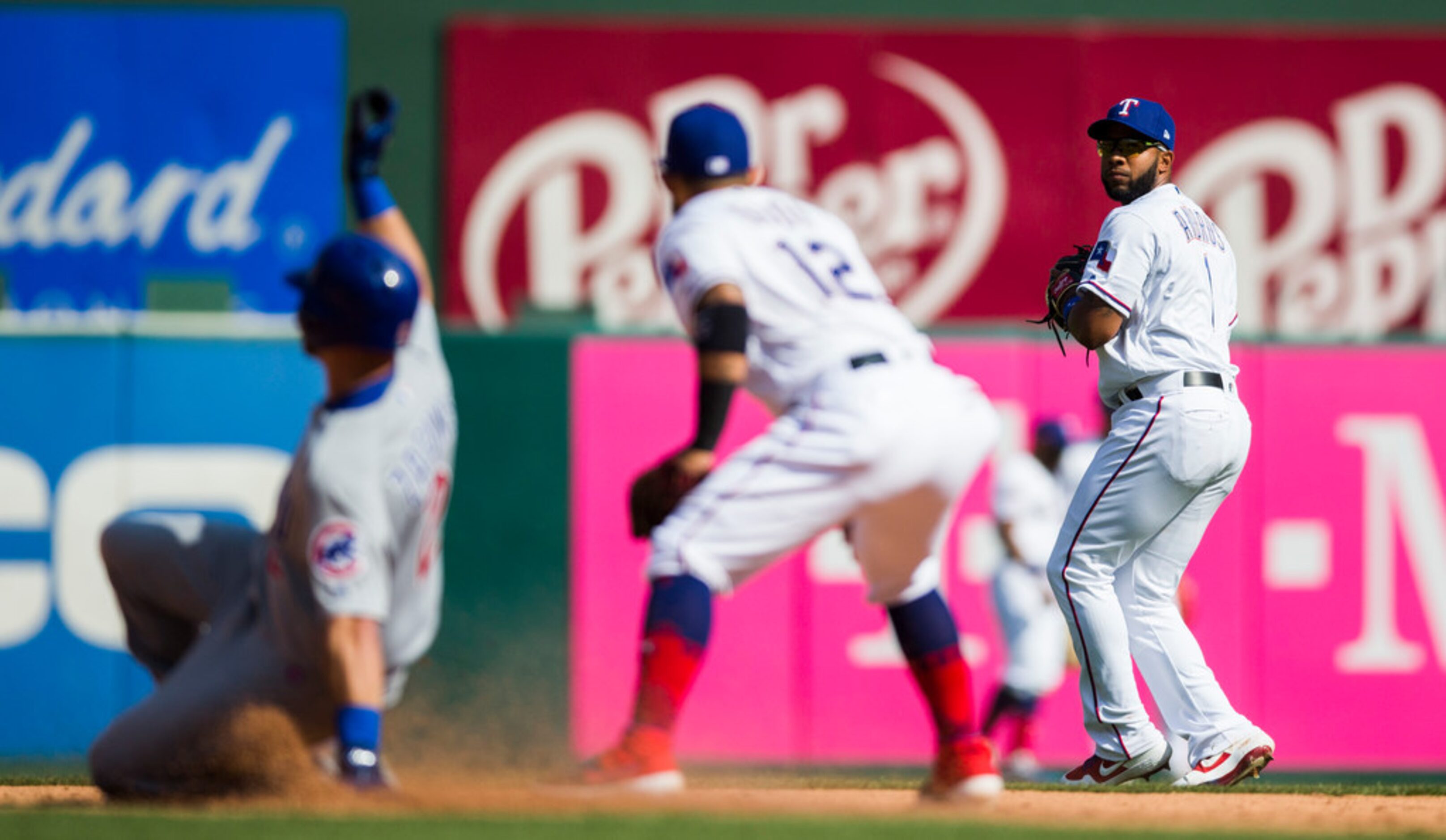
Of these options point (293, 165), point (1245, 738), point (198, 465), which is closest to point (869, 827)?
point (1245, 738)

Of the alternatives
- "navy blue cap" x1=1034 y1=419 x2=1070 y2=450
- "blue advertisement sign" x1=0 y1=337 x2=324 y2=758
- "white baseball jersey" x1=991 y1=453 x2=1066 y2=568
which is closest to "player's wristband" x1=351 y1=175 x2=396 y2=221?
"blue advertisement sign" x1=0 y1=337 x2=324 y2=758

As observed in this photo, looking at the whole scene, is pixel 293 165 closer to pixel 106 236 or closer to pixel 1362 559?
pixel 106 236

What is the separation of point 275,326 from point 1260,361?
4.30 metres

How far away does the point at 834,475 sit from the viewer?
4.00 m

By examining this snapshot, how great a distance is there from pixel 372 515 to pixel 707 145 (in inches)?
43.1

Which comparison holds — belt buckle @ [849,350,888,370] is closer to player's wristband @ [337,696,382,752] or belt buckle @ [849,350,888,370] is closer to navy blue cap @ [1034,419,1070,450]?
player's wristband @ [337,696,382,752]

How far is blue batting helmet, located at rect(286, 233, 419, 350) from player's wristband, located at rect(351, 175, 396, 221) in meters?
0.42

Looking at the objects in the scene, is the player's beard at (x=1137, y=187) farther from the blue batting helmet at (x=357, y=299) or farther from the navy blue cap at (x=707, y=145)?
the blue batting helmet at (x=357, y=299)

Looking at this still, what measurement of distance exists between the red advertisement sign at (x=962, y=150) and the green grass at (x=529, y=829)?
358 inches

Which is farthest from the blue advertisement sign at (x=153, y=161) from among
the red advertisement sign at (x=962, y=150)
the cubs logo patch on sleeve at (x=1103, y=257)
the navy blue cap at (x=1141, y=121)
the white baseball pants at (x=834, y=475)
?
the white baseball pants at (x=834, y=475)

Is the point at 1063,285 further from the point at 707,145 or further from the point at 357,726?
the point at 357,726

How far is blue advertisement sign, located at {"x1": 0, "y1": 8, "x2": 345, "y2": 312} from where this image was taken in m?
12.6

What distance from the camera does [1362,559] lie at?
8.51 meters

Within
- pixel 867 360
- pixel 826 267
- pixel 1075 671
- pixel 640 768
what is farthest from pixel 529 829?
pixel 1075 671
